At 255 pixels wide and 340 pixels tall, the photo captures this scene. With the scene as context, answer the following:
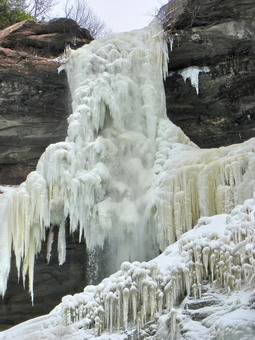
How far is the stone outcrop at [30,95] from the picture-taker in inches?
472

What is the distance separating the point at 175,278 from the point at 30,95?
6415 mm

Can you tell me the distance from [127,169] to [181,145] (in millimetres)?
1066

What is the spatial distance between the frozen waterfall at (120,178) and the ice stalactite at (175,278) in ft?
6.45

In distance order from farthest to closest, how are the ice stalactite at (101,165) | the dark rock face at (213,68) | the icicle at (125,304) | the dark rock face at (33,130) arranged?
the dark rock face at (33,130), the dark rock face at (213,68), the ice stalactite at (101,165), the icicle at (125,304)

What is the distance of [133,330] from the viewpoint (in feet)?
Result: 22.8

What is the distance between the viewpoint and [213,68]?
39.4 ft

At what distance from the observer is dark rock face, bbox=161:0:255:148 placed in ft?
38.5

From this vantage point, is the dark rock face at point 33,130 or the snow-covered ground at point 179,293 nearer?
the snow-covered ground at point 179,293

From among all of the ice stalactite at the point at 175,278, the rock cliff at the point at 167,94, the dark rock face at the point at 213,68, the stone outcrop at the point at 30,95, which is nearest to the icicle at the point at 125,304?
the ice stalactite at the point at 175,278

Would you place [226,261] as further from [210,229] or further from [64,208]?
[64,208]

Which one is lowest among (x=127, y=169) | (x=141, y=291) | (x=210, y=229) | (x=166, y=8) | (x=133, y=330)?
(x=133, y=330)

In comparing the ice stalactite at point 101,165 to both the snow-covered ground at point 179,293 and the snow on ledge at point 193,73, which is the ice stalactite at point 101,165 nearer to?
the snow on ledge at point 193,73

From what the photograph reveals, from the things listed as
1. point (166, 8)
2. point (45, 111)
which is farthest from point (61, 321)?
point (166, 8)

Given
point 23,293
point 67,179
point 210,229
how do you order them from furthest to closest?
point 23,293 → point 67,179 → point 210,229
